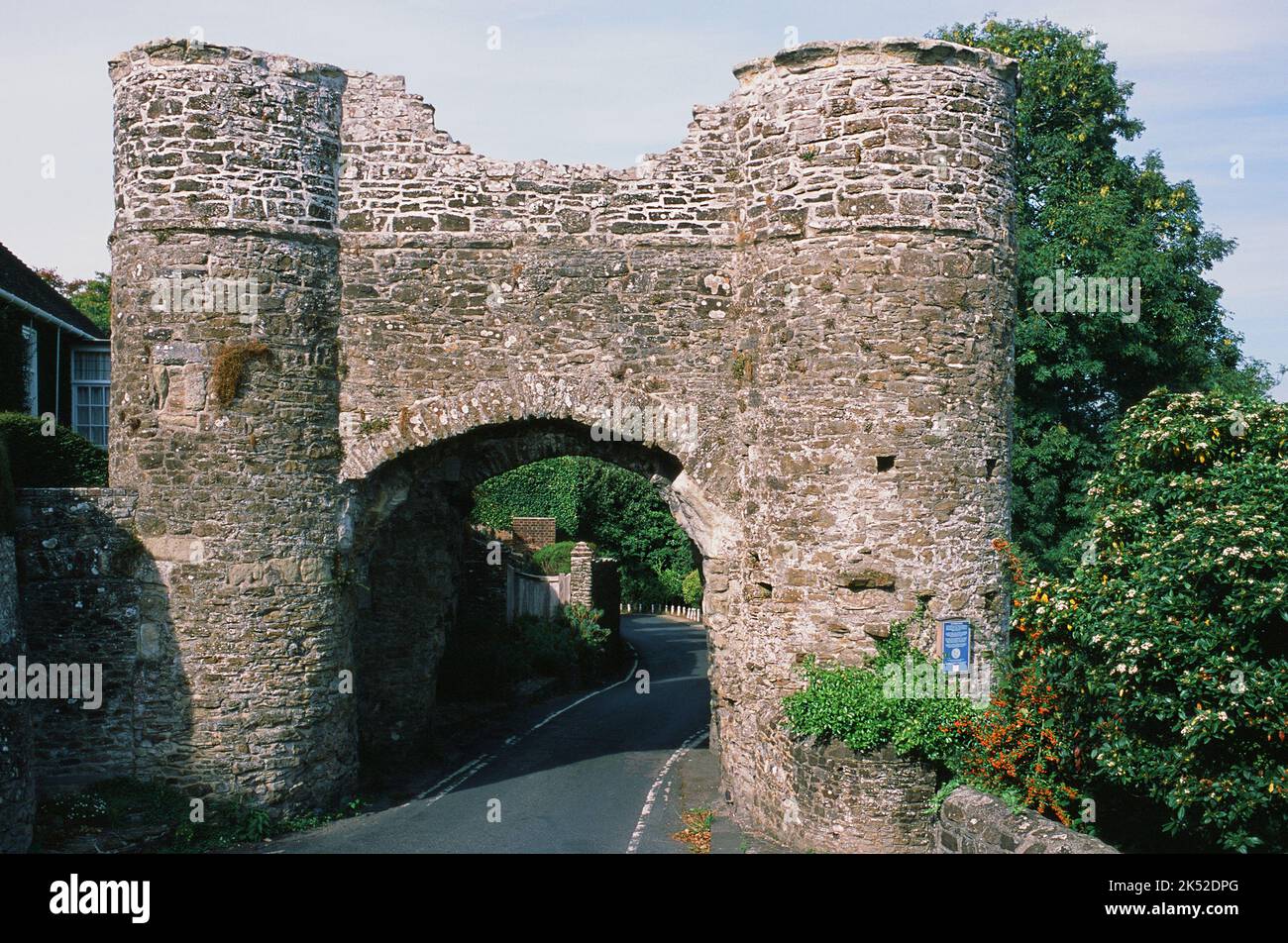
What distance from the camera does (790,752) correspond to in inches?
461

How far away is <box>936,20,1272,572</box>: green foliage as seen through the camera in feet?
62.9

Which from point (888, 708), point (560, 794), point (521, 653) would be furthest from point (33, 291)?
point (888, 708)

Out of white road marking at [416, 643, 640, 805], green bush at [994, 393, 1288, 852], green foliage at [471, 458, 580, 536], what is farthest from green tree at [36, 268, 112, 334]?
green bush at [994, 393, 1288, 852]

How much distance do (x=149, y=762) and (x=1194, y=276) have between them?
57.2 ft

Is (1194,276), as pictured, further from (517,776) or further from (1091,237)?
(517,776)

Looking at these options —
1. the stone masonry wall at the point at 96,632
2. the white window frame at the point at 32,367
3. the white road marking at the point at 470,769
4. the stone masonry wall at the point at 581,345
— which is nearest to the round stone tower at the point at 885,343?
the stone masonry wall at the point at 581,345

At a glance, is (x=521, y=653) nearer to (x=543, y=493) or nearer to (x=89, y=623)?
(x=89, y=623)

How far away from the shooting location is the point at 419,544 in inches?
628

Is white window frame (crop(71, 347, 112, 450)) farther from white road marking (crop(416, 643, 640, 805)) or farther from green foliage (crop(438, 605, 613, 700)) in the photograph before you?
white road marking (crop(416, 643, 640, 805))

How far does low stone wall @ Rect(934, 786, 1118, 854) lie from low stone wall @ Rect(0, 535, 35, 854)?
312 inches

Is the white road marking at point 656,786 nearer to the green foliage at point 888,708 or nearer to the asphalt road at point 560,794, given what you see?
the asphalt road at point 560,794

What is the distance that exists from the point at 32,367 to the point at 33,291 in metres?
1.65

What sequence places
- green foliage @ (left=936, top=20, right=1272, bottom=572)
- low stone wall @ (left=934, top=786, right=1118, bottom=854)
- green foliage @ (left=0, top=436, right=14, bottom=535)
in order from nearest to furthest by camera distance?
low stone wall @ (left=934, top=786, right=1118, bottom=854) < green foliage @ (left=0, top=436, right=14, bottom=535) < green foliage @ (left=936, top=20, right=1272, bottom=572)

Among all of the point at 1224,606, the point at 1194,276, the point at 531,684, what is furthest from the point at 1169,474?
the point at 531,684
